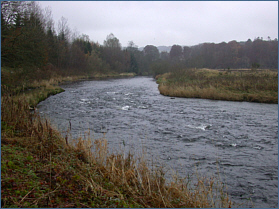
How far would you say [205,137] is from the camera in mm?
9570

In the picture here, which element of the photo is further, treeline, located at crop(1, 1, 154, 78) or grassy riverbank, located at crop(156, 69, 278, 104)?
grassy riverbank, located at crop(156, 69, 278, 104)

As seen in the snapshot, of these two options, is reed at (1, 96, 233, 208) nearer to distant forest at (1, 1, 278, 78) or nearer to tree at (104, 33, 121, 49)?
distant forest at (1, 1, 278, 78)

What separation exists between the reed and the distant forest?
25.0 feet

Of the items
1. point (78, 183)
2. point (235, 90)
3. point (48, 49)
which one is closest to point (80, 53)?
point (48, 49)

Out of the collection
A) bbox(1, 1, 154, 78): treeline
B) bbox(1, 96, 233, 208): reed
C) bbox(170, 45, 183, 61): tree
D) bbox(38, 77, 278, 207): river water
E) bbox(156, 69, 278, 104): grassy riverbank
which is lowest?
bbox(38, 77, 278, 207): river water

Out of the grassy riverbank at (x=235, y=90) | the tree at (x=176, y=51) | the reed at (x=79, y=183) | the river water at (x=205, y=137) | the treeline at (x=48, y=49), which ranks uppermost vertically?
the tree at (x=176, y=51)

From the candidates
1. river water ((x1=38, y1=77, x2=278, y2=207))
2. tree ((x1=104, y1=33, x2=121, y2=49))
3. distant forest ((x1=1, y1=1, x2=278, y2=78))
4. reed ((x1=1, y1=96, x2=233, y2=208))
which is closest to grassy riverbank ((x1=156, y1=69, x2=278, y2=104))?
river water ((x1=38, y1=77, x2=278, y2=207))

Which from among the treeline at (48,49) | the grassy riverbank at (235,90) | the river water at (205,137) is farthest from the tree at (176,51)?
the river water at (205,137)

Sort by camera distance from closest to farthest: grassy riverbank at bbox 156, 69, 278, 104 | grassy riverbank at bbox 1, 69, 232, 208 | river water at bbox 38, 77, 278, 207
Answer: grassy riverbank at bbox 1, 69, 232, 208, river water at bbox 38, 77, 278, 207, grassy riverbank at bbox 156, 69, 278, 104

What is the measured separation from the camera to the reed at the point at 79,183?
3553 millimetres

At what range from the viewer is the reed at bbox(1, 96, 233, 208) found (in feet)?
11.7

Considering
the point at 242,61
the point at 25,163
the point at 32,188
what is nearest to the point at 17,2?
the point at 25,163

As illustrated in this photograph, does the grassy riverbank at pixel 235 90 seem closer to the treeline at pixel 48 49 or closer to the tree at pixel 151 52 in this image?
the treeline at pixel 48 49

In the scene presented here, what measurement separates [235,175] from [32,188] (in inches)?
200
